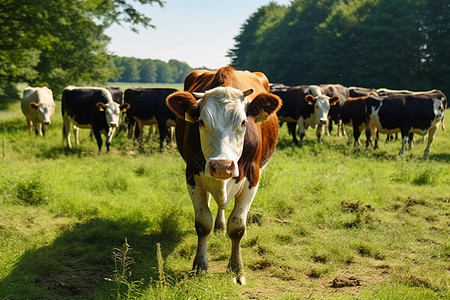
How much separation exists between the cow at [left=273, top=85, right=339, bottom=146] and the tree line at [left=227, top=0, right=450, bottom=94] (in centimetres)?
2704

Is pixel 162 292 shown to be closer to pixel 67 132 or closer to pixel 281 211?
pixel 281 211

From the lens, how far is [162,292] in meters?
3.82

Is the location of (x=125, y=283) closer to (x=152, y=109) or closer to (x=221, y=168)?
(x=221, y=168)

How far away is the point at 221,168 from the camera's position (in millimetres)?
3738

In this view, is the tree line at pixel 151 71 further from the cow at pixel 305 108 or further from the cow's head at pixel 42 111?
the cow at pixel 305 108

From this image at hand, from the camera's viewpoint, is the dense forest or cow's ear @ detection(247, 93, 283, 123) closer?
cow's ear @ detection(247, 93, 283, 123)

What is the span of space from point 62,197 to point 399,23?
1644 inches

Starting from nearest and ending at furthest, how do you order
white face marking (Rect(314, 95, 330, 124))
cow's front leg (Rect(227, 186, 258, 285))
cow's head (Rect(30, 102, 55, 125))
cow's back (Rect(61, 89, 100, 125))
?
cow's front leg (Rect(227, 186, 258, 285)) → cow's back (Rect(61, 89, 100, 125)) → white face marking (Rect(314, 95, 330, 124)) → cow's head (Rect(30, 102, 55, 125))

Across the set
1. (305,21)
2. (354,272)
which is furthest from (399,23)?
(354,272)

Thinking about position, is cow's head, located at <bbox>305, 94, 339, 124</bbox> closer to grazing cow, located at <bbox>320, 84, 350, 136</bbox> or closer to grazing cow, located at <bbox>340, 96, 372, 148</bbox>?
grazing cow, located at <bbox>340, 96, 372, 148</bbox>

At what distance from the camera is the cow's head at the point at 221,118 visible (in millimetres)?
3795

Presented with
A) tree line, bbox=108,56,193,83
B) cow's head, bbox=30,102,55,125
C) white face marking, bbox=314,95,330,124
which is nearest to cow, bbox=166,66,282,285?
white face marking, bbox=314,95,330,124

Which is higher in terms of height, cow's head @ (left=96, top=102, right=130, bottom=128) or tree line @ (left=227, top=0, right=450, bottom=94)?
tree line @ (left=227, top=0, right=450, bottom=94)

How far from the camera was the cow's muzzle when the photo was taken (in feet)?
12.3
